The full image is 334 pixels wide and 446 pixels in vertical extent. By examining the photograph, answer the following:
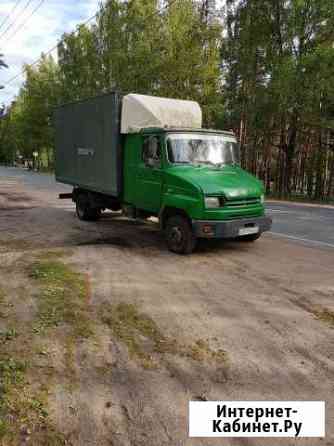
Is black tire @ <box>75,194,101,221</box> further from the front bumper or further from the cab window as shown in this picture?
the front bumper

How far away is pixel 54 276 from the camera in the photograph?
615 cm

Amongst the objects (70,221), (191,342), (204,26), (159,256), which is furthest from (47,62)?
(191,342)

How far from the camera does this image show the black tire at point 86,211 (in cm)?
1197

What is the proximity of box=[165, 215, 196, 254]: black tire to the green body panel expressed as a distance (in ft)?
0.99

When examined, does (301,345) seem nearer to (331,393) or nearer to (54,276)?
(331,393)

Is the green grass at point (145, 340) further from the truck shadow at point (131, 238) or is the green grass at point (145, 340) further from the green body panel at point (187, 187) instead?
the truck shadow at point (131, 238)

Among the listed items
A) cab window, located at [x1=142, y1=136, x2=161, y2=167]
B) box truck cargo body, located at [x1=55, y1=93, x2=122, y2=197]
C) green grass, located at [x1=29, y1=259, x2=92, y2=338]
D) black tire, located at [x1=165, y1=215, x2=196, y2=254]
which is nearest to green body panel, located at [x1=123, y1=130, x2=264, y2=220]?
cab window, located at [x1=142, y1=136, x2=161, y2=167]

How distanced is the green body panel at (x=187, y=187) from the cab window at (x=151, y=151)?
114mm

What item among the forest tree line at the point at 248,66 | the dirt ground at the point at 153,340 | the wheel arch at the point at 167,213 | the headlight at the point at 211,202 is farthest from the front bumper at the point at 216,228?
the forest tree line at the point at 248,66

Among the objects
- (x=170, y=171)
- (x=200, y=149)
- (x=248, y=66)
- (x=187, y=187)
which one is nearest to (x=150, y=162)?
(x=170, y=171)

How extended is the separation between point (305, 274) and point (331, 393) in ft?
11.6

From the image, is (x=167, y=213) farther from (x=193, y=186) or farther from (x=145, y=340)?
(x=145, y=340)

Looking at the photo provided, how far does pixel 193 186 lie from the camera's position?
24.7 ft

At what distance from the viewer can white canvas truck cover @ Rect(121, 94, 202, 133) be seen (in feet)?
29.3
